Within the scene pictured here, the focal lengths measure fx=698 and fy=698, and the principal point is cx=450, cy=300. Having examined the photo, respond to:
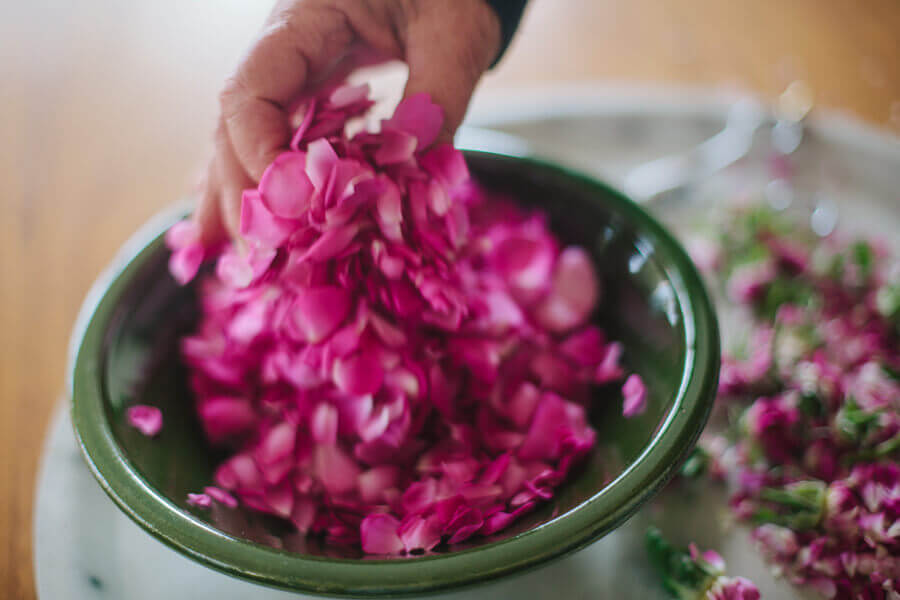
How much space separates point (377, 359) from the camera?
0.29m

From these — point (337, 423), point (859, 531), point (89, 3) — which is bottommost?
point (859, 531)

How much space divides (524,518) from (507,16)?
9.0 inches

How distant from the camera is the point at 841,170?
1.61 ft

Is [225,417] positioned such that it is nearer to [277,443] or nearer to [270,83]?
[277,443]

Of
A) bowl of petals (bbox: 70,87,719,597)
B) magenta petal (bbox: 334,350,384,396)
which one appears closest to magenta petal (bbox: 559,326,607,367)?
bowl of petals (bbox: 70,87,719,597)

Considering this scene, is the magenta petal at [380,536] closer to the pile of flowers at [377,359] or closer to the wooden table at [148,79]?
the pile of flowers at [377,359]

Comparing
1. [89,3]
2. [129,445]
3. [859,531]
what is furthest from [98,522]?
[89,3]

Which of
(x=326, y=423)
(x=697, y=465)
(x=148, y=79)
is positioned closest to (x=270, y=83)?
(x=326, y=423)

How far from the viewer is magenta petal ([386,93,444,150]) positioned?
271 mm

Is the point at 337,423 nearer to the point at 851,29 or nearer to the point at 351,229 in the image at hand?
the point at 351,229

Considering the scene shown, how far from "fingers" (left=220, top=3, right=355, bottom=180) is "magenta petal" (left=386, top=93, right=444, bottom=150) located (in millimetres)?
47

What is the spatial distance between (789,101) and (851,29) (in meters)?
0.15

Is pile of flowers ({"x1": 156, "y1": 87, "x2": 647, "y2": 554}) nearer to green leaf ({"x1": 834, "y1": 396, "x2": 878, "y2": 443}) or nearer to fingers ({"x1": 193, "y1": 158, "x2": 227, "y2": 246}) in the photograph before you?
fingers ({"x1": 193, "y1": 158, "x2": 227, "y2": 246})

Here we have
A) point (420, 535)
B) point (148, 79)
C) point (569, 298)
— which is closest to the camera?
point (420, 535)
